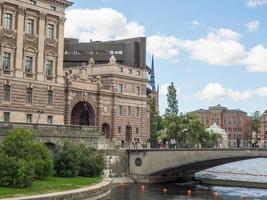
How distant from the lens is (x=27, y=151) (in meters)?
52.7

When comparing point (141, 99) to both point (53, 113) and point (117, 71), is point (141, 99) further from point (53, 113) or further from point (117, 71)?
point (53, 113)

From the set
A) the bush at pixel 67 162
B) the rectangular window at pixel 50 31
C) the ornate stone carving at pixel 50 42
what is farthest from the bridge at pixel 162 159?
the rectangular window at pixel 50 31

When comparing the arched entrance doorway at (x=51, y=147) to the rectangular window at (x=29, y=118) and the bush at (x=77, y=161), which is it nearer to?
the bush at (x=77, y=161)

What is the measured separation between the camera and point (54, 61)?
7931 centimetres

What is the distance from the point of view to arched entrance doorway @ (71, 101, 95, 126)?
88544 mm

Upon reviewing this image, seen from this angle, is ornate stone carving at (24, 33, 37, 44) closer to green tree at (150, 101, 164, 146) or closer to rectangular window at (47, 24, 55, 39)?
rectangular window at (47, 24, 55, 39)

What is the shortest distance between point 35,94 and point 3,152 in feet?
84.0

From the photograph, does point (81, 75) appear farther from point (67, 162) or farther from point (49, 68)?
point (67, 162)

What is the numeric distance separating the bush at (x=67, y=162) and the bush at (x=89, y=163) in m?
1.19

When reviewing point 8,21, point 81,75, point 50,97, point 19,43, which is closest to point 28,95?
point 50,97

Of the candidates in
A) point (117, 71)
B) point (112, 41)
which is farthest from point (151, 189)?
point (112, 41)

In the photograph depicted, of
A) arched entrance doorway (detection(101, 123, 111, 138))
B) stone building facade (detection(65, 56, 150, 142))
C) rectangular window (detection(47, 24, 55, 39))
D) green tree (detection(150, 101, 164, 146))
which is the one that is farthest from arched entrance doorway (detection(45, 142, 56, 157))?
green tree (detection(150, 101, 164, 146))

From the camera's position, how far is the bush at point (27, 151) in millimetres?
51594

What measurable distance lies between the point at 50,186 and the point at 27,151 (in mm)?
5191
